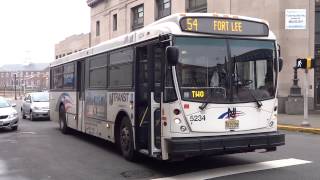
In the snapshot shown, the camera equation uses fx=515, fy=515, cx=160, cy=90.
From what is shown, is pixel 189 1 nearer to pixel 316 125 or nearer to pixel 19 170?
pixel 316 125

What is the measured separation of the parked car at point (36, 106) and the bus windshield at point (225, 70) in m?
18.4

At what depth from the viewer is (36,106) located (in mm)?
26844

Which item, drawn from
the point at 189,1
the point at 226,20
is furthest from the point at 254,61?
the point at 189,1

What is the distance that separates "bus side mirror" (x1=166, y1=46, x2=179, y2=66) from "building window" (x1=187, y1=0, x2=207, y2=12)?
26294 millimetres

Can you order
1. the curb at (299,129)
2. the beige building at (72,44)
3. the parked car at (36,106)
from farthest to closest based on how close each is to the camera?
Answer: the beige building at (72,44) < the parked car at (36,106) < the curb at (299,129)

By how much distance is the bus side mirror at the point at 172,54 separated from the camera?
8.92 meters

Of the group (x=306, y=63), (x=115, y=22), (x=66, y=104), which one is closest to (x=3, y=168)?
(x=66, y=104)

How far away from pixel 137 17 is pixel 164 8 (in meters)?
5.40

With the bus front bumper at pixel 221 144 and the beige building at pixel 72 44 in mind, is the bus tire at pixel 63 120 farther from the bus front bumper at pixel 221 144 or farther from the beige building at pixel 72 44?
the beige building at pixel 72 44

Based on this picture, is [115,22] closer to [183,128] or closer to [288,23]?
[288,23]

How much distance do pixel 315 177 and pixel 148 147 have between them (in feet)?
10.4

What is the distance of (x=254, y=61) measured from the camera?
33.0 ft

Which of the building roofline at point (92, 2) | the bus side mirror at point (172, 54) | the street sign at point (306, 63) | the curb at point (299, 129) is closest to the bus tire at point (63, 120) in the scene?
the curb at point (299, 129)

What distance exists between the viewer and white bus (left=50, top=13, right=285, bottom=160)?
30.7 ft
